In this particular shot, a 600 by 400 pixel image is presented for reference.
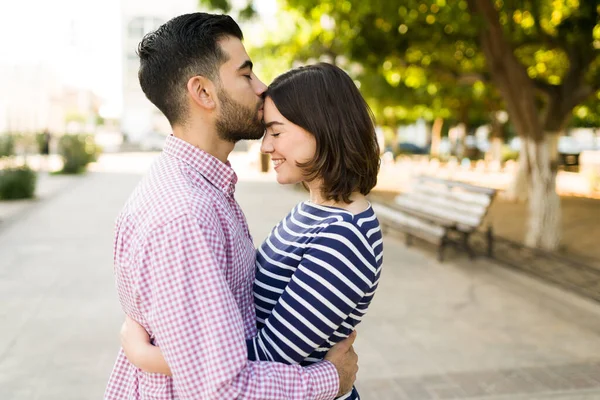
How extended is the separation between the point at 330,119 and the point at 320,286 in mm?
447

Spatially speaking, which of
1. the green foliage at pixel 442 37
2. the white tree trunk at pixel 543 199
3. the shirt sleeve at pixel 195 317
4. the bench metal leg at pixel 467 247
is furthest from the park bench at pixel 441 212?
the shirt sleeve at pixel 195 317

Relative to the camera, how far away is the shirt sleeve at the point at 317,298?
1447 mm

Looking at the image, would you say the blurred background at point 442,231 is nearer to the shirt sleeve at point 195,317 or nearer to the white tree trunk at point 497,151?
the shirt sleeve at point 195,317

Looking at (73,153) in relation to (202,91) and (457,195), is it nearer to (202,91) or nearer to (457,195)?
(457,195)

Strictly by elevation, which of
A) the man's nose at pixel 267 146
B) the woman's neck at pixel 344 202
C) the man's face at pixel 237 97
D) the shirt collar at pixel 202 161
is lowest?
the woman's neck at pixel 344 202

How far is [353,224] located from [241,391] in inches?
19.8

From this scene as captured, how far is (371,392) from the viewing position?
414 centimetres

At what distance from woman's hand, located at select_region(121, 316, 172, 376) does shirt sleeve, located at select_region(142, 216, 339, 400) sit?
5.8 inches

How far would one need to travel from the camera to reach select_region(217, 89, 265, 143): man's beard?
1556 mm

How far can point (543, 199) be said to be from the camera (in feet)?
28.6

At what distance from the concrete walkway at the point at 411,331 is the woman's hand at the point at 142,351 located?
115 inches

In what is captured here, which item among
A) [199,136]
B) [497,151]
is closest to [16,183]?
[199,136]

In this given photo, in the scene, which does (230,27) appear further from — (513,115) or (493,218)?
(493,218)

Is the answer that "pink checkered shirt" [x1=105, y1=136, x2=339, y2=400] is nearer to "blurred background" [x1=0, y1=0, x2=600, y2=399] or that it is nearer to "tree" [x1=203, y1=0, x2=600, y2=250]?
"blurred background" [x1=0, y1=0, x2=600, y2=399]
